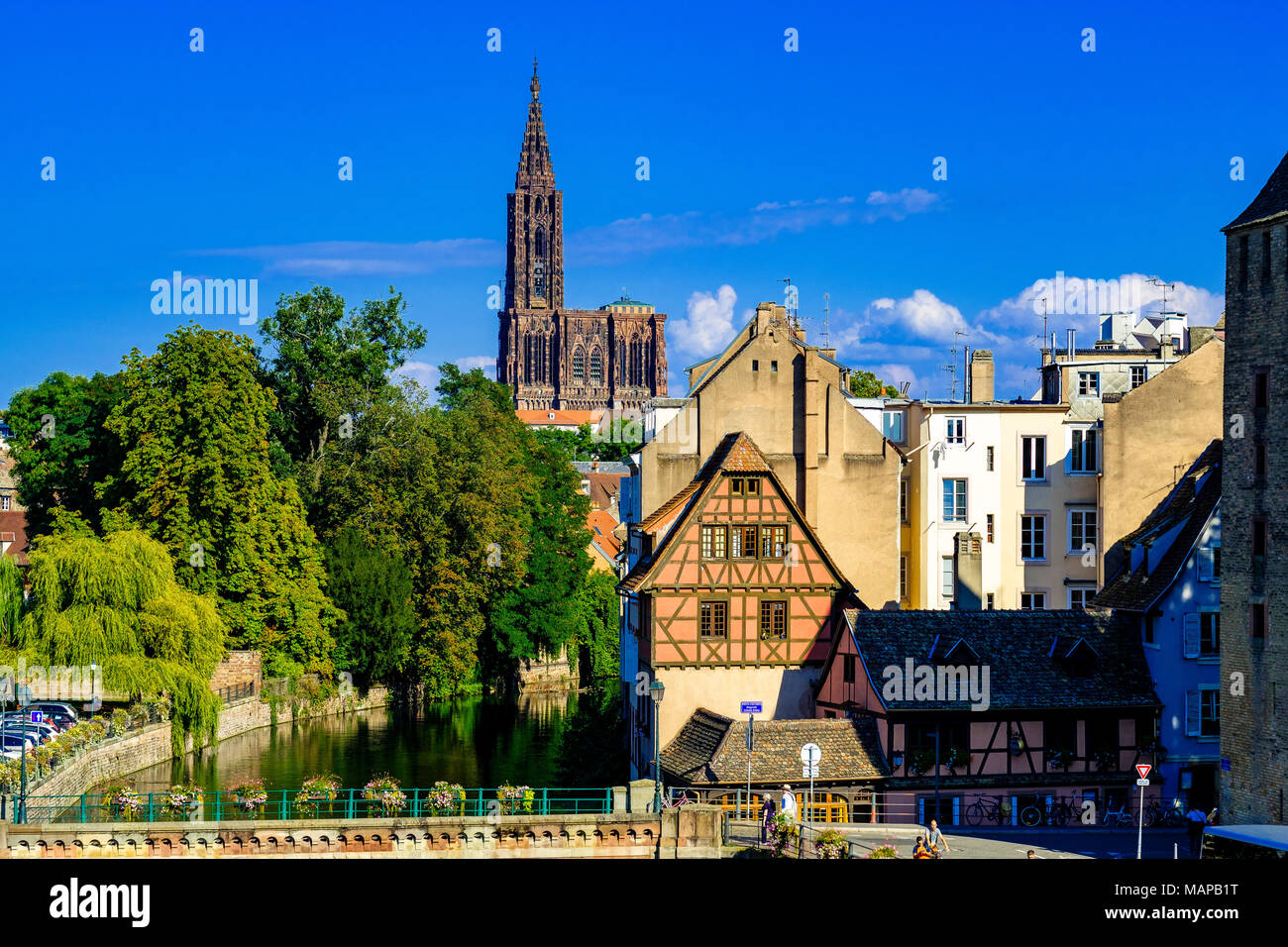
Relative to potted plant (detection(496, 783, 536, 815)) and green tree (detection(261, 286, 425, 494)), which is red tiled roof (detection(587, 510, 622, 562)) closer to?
green tree (detection(261, 286, 425, 494))

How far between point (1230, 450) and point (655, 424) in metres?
22.3

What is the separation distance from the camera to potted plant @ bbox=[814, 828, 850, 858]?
92.1ft

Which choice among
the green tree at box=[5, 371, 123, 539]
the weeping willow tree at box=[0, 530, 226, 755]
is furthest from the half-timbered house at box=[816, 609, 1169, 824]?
the green tree at box=[5, 371, 123, 539]

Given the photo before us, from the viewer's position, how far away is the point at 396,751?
2382 inches

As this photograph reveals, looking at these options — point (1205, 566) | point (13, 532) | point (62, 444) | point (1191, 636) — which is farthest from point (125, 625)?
point (13, 532)

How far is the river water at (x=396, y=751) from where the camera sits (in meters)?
54.0

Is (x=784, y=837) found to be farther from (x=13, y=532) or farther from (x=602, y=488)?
(x=602, y=488)

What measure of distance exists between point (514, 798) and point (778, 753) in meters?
6.24

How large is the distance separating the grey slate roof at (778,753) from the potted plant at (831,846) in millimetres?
6540

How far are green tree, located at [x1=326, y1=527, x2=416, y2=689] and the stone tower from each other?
144ft

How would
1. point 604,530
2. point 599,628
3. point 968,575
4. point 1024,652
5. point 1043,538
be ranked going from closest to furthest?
point 1024,652, point 968,575, point 1043,538, point 599,628, point 604,530

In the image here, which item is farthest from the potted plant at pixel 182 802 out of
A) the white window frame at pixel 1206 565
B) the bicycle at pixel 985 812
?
the white window frame at pixel 1206 565
